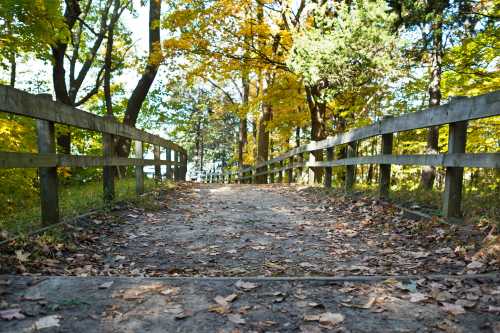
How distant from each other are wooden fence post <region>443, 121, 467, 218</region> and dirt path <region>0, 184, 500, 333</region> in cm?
24

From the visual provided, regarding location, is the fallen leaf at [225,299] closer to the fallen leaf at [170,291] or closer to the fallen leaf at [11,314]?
the fallen leaf at [170,291]

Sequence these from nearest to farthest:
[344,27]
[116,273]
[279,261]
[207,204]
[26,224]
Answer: [116,273] → [279,261] → [26,224] → [207,204] → [344,27]

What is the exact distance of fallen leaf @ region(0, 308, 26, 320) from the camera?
2.49m

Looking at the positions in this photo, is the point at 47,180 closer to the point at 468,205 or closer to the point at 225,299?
the point at 225,299

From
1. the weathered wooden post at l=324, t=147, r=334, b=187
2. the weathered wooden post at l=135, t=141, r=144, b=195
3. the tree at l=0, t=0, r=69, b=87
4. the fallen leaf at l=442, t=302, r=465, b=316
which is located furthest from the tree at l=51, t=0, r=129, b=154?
the fallen leaf at l=442, t=302, r=465, b=316

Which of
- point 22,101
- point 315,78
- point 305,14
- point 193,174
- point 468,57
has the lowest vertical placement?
point 193,174

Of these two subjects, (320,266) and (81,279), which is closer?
(81,279)

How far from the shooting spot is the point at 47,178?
4.41m

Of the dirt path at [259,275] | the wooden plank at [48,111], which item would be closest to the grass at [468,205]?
the dirt path at [259,275]

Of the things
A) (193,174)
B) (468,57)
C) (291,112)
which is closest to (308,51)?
(468,57)

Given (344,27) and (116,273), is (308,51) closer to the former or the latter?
(344,27)

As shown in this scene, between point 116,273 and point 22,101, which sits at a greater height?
point 22,101

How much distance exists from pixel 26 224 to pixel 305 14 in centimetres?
1107

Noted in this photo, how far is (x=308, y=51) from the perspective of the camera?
9492 millimetres
